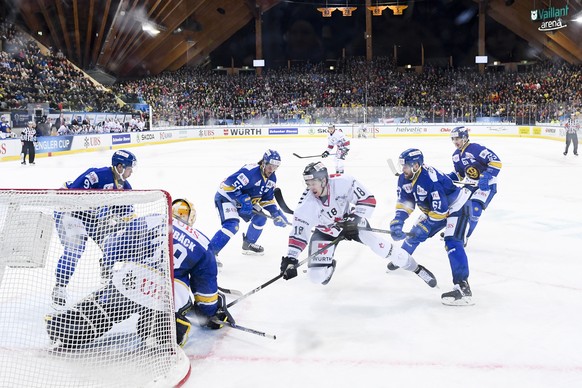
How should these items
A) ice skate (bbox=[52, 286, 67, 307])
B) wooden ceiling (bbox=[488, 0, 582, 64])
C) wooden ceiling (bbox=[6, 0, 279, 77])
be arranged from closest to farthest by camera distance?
1. ice skate (bbox=[52, 286, 67, 307])
2. wooden ceiling (bbox=[6, 0, 279, 77])
3. wooden ceiling (bbox=[488, 0, 582, 64])

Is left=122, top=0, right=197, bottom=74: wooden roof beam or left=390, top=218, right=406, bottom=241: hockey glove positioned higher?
left=122, top=0, right=197, bottom=74: wooden roof beam

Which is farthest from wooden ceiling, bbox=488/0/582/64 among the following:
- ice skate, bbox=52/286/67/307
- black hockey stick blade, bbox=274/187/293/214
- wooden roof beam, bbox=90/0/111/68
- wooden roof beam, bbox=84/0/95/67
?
ice skate, bbox=52/286/67/307

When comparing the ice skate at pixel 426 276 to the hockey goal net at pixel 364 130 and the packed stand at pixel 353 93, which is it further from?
the hockey goal net at pixel 364 130

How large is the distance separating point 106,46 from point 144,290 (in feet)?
97.9

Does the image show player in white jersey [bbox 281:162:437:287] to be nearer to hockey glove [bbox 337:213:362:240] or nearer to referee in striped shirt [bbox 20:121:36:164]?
hockey glove [bbox 337:213:362:240]

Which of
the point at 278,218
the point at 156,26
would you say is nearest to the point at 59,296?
the point at 278,218

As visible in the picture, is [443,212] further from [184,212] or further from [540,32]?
[540,32]

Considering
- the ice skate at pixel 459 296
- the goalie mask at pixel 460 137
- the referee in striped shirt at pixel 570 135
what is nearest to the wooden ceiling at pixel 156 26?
the referee in striped shirt at pixel 570 135

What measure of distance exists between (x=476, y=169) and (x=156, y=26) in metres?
24.6

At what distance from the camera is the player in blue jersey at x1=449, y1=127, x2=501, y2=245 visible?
20.0 ft

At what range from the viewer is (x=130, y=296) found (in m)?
3.41

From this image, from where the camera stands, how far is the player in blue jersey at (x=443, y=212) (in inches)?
176

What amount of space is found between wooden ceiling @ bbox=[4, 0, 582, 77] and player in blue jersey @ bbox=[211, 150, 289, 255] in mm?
22467

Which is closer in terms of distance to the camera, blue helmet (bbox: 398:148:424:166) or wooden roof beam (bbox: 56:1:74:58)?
blue helmet (bbox: 398:148:424:166)
